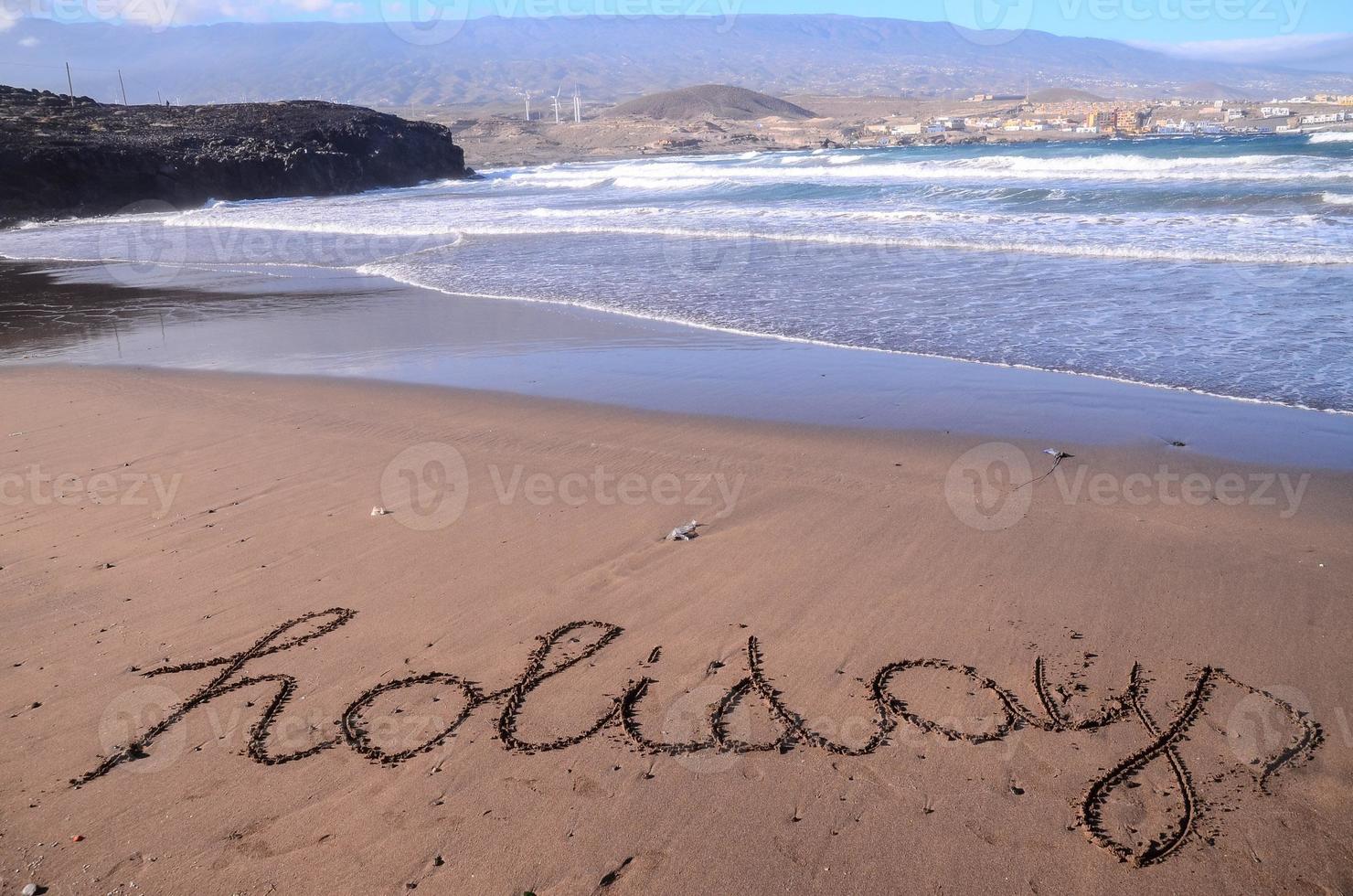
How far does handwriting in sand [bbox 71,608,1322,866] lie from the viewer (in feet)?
8.82

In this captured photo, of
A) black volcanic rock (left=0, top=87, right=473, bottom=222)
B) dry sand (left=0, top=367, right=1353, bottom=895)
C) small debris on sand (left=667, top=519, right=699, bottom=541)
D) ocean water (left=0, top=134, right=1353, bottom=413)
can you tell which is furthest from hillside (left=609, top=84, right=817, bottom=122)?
small debris on sand (left=667, top=519, right=699, bottom=541)

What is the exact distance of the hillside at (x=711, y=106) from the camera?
10438 cm

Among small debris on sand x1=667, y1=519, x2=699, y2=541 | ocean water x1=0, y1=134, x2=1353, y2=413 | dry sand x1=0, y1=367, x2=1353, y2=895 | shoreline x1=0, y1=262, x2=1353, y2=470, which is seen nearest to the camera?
dry sand x1=0, y1=367, x2=1353, y2=895

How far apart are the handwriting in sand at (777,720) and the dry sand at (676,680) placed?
0.01 meters

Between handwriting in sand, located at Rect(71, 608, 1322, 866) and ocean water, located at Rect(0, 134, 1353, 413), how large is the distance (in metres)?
4.65

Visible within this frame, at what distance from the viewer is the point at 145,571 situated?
417 centimetres

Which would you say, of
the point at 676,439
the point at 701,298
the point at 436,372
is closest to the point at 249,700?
the point at 676,439

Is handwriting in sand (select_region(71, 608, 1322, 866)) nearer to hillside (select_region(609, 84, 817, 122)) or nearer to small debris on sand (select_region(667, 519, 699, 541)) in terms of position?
small debris on sand (select_region(667, 519, 699, 541))

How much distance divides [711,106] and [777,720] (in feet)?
374

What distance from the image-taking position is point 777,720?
9.73 feet

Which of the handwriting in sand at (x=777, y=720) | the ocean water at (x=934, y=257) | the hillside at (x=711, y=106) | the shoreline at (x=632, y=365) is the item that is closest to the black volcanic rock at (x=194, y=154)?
the ocean water at (x=934, y=257)

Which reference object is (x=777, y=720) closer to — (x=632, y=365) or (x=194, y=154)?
(x=632, y=365)

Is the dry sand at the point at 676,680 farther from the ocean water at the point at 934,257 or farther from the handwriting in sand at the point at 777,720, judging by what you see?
the ocean water at the point at 934,257

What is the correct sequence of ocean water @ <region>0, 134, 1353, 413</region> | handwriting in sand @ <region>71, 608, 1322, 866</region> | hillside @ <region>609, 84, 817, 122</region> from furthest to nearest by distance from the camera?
hillside @ <region>609, 84, 817, 122</region>, ocean water @ <region>0, 134, 1353, 413</region>, handwriting in sand @ <region>71, 608, 1322, 866</region>
